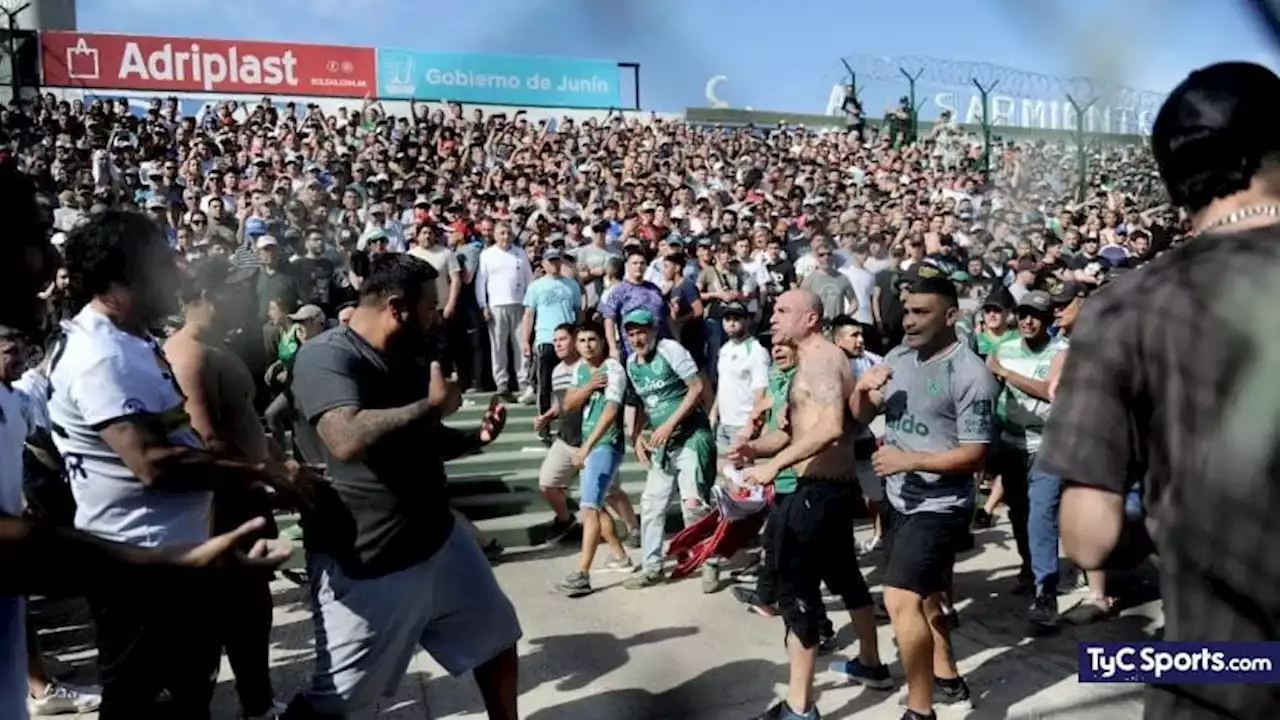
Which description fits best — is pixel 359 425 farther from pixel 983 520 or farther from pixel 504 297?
pixel 504 297

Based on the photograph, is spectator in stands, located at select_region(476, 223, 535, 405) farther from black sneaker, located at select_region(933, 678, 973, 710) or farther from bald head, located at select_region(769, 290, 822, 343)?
black sneaker, located at select_region(933, 678, 973, 710)

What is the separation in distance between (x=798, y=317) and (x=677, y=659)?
181 centimetres

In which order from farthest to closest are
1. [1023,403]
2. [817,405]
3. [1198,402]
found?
[1023,403] < [817,405] < [1198,402]

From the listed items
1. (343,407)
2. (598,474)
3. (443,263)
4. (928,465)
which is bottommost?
(598,474)

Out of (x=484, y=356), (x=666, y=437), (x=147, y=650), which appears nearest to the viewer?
(x=147, y=650)

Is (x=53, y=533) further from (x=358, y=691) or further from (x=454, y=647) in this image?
(x=454, y=647)

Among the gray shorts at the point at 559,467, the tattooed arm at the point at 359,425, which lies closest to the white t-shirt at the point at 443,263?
the gray shorts at the point at 559,467

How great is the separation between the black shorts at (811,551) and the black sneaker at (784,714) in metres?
0.27

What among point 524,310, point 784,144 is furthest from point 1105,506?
point 784,144

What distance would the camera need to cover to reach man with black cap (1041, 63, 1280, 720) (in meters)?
1.39

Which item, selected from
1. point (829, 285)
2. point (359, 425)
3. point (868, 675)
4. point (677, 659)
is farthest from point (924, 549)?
point (829, 285)

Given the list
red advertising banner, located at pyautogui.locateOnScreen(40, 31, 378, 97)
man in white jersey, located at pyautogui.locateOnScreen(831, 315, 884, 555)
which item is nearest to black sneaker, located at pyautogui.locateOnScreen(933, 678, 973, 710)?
man in white jersey, located at pyautogui.locateOnScreen(831, 315, 884, 555)

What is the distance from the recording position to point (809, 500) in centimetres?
418

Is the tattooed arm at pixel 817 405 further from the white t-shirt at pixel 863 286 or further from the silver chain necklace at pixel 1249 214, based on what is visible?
the white t-shirt at pixel 863 286
